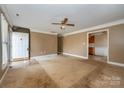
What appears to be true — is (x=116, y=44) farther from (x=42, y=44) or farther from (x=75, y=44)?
(x=42, y=44)

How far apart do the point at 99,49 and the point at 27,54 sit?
5.91 metres

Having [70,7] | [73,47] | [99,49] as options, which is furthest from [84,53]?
[70,7]

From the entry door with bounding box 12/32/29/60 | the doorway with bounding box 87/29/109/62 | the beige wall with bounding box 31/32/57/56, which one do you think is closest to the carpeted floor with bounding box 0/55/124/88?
the entry door with bounding box 12/32/29/60

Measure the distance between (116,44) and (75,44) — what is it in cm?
337

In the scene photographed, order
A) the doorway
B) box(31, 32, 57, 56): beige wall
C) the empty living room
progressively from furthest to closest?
1. the doorway
2. box(31, 32, 57, 56): beige wall
3. the empty living room

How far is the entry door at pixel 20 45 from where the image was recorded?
17.4 feet

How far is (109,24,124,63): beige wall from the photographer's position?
4156mm

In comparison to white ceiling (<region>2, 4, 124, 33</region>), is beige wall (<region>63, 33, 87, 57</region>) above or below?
below

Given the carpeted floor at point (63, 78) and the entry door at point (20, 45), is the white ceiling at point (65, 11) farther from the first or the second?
the carpeted floor at point (63, 78)

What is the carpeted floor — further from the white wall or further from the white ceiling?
the white wall

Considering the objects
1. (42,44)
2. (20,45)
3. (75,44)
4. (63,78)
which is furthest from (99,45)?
(20,45)

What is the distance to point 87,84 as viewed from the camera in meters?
2.29
